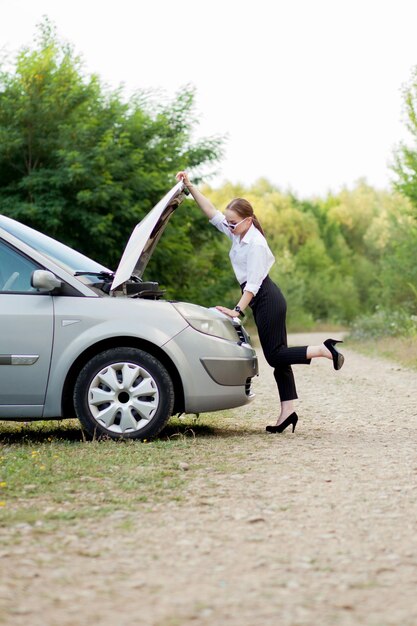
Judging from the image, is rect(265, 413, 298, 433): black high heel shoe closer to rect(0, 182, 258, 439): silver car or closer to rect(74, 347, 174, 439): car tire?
rect(0, 182, 258, 439): silver car

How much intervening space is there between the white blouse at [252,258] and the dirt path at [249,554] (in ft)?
5.09

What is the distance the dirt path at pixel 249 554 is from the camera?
3.57 m

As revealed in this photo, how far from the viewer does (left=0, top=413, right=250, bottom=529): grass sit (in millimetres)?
5352

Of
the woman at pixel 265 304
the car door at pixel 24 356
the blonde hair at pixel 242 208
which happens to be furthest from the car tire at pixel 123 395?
the blonde hair at pixel 242 208

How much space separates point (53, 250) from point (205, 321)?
133 centimetres

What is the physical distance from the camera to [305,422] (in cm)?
939

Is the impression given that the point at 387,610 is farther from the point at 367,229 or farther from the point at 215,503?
the point at 367,229

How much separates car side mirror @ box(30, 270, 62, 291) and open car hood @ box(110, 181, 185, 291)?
0.54m

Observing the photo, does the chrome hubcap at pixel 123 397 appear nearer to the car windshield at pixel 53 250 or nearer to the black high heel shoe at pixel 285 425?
the car windshield at pixel 53 250

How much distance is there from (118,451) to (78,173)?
2067 cm

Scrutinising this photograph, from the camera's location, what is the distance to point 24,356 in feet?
24.4

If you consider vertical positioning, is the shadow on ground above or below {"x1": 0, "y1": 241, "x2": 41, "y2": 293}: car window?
below

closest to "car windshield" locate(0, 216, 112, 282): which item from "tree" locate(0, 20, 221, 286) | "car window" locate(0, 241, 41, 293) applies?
"car window" locate(0, 241, 41, 293)

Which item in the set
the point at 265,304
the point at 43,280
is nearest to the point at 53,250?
the point at 43,280
